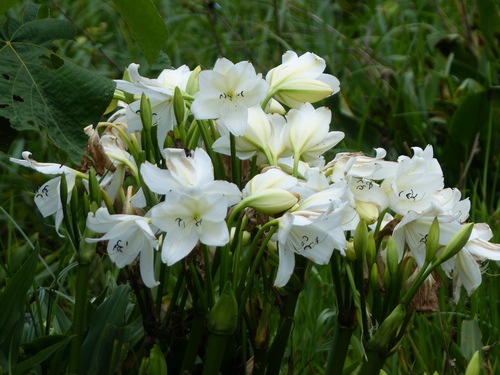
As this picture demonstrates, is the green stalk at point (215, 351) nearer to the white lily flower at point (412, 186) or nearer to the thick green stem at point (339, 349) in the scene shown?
the thick green stem at point (339, 349)

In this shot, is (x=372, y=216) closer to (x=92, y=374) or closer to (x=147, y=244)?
(x=147, y=244)

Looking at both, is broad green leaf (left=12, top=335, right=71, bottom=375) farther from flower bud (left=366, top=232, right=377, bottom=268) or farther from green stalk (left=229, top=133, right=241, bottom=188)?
flower bud (left=366, top=232, right=377, bottom=268)

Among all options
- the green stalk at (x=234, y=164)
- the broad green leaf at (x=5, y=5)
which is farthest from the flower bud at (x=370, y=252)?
the broad green leaf at (x=5, y=5)

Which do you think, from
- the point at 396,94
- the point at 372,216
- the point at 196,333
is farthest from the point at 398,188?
the point at 396,94

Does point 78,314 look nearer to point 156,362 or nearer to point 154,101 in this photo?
point 156,362

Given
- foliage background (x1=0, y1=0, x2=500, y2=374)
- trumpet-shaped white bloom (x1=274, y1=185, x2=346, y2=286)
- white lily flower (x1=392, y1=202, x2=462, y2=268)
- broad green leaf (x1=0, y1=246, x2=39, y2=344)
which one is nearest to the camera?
trumpet-shaped white bloom (x1=274, y1=185, x2=346, y2=286)

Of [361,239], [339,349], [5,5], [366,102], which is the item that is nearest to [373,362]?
[339,349]

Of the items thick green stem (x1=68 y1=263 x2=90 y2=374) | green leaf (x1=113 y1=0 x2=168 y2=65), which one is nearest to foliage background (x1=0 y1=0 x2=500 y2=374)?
thick green stem (x1=68 y1=263 x2=90 y2=374)
